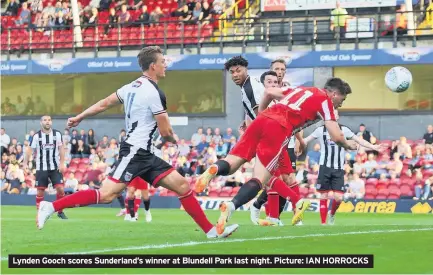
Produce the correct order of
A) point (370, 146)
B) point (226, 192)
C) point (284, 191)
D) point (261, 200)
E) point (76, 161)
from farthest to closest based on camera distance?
point (76, 161), point (226, 192), point (261, 200), point (370, 146), point (284, 191)

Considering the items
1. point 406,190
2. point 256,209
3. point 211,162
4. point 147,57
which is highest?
point 147,57

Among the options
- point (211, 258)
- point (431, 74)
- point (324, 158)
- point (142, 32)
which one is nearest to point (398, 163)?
point (431, 74)

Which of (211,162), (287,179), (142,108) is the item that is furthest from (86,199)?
(211,162)

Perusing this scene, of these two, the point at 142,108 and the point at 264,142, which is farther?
the point at 264,142

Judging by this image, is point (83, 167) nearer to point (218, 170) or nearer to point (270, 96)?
point (270, 96)

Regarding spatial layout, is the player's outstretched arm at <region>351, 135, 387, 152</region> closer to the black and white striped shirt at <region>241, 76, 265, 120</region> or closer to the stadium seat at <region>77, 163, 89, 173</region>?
the black and white striped shirt at <region>241, 76, 265, 120</region>

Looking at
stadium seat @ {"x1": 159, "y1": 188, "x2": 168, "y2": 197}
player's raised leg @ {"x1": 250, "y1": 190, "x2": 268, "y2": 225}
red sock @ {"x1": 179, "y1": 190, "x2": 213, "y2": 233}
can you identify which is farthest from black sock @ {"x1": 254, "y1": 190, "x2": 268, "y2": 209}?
stadium seat @ {"x1": 159, "y1": 188, "x2": 168, "y2": 197}

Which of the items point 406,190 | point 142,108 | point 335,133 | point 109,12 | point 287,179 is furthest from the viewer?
point 109,12

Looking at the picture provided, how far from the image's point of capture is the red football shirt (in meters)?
12.5

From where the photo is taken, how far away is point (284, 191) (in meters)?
15.7
